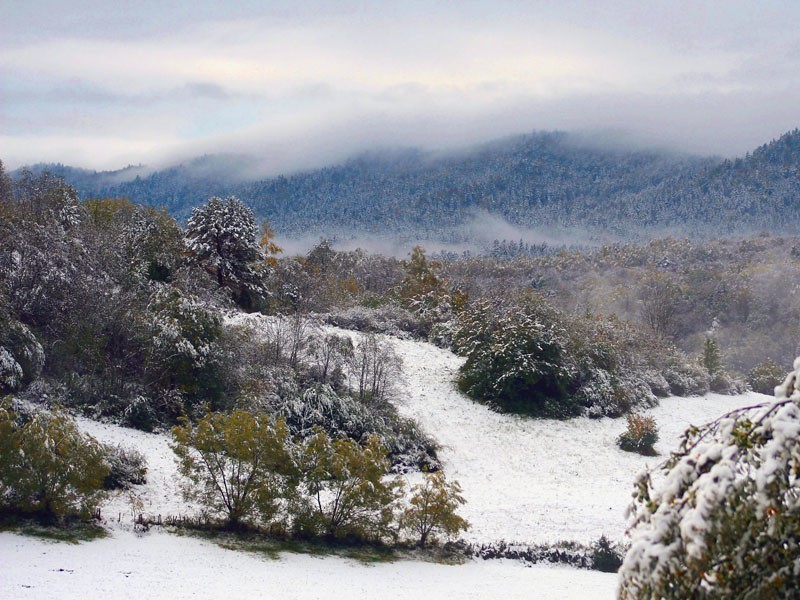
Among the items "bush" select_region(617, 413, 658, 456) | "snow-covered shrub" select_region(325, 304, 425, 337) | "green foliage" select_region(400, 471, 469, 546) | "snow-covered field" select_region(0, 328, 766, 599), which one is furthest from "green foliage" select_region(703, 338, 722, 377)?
"green foliage" select_region(400, 471, 469, 546)

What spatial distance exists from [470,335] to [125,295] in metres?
14.9

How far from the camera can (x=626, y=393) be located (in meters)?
28.0

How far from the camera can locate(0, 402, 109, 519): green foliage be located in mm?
12352

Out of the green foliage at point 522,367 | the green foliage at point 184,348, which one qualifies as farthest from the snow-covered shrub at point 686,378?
the green foliage at point 184,348

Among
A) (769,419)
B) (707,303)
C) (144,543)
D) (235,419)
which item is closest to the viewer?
(769,419)

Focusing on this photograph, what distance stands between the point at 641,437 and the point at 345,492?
1397 cm

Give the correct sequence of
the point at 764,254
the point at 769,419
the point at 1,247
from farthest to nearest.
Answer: the point at 764,254
the point at 1,247
the point at 769,419

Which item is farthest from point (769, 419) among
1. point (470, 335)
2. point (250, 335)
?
point (470, 335)

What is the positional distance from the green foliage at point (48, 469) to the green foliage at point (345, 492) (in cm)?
437

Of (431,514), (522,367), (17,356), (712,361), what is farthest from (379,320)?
(431,514)

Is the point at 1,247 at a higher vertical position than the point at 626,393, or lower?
higher

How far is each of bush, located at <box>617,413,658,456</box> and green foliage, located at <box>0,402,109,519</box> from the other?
726 inches

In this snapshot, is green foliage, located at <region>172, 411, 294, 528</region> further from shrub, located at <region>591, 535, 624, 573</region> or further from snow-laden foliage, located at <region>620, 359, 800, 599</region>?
snow-laden foliage, located at <region>620, 359, 800, 599</region>

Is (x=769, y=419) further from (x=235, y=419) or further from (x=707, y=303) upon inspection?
(x=707, y=303)
